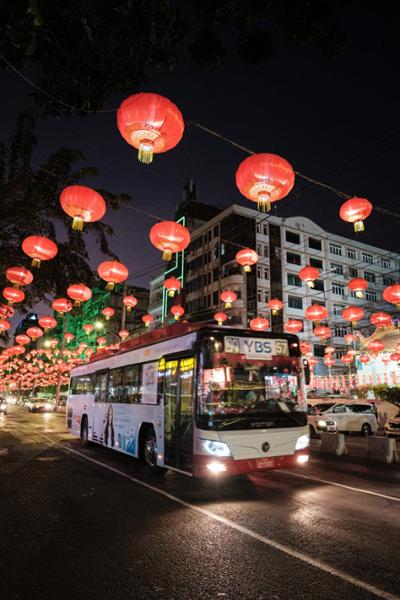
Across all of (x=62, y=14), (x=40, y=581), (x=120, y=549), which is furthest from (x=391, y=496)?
(x=62, y=14)

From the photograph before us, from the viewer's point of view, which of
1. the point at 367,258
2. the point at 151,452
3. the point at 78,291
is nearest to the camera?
the point at 151,452

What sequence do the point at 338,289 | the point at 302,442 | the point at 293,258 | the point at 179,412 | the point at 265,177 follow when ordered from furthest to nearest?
1. the point at 338,289
2. the point at 293,258
3. the point at 179,412
4. the point at 302,442
5. the point at 265,177

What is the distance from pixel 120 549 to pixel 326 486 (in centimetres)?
515

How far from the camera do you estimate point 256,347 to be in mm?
7711

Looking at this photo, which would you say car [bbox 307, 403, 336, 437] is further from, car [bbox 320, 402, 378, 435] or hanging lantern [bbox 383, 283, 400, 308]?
hanging lantern [bbox 383, 283, 400, 308]

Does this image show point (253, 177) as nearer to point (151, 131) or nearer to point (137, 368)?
point (151, 131)

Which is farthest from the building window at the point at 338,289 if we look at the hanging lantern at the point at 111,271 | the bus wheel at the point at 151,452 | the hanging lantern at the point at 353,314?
the bus wheel at the point at 151,452

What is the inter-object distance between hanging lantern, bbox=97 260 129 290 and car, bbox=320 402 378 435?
14.1 m

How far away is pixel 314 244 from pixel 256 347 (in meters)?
45.1

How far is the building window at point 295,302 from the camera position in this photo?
45622 mm

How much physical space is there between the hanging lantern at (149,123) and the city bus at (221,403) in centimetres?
349

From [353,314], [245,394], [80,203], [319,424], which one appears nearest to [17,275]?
[80,203]

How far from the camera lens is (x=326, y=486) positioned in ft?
26.4

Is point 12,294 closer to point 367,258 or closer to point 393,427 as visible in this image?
point 393,427
